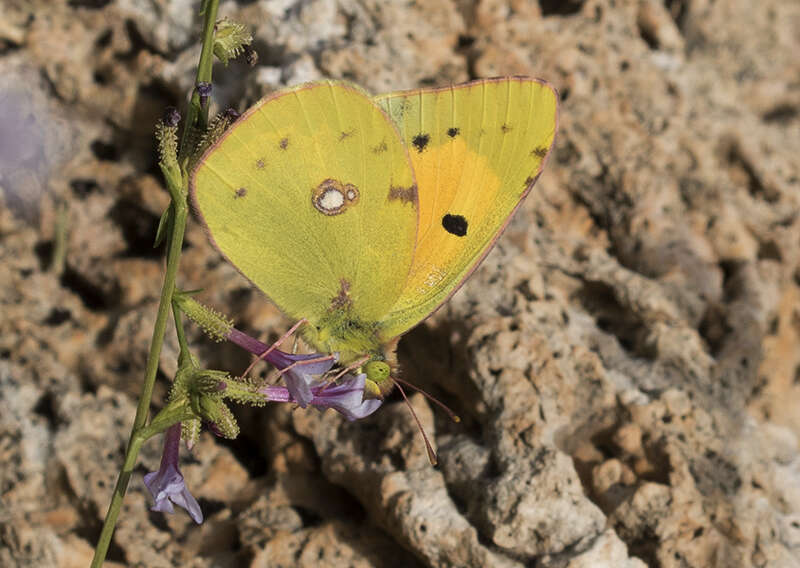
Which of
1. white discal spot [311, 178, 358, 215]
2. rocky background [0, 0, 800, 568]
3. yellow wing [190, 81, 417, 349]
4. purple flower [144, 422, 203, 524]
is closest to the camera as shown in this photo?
purple flower [144, 422, 203, 524]

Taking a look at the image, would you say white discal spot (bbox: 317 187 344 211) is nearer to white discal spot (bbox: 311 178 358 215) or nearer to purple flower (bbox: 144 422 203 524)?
white discal spot (bbox: 311 178 358 215)

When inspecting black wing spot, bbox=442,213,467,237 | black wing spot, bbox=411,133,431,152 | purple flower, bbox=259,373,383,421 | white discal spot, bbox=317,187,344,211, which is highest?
black wing spot, bbox=411,133,431,152

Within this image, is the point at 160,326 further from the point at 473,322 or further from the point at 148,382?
the point at 473,322

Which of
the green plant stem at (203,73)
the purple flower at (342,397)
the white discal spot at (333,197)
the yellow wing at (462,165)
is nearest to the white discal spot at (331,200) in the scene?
the white discal spot at (333,197)

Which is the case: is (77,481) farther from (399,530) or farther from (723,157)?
(723,157)

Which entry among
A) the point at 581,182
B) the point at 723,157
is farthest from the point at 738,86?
the point at 581,182

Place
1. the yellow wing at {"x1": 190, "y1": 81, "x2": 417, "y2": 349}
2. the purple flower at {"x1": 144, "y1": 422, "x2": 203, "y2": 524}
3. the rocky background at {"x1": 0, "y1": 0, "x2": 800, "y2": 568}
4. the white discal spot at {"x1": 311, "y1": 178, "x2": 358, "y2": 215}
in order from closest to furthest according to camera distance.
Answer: the purple flower at {"x1": 144, "y1": 422, "x2": 203, "y2": 524}
the yellow wing at {"x1": 190, "y1": 81, "x2": 417, "y2": 349}
the white discal spot at {"x1": 311, "y1": 178, "x2": 358, "y2": 215}
the rocky background at {"x1": 0, "y1": 0, "x2": 800, "y2": 568}

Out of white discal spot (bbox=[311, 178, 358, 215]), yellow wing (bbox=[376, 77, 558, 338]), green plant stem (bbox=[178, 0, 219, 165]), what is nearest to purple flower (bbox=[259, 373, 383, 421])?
yellow wing (bbox=[376, 77, 558, 338])

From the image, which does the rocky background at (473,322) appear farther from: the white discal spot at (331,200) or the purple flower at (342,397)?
the white discal spot at (331,200)
